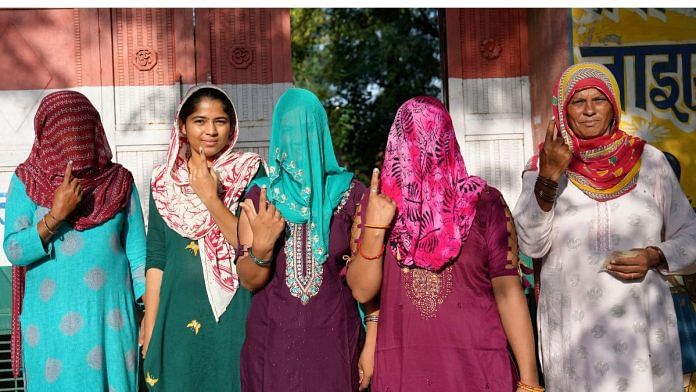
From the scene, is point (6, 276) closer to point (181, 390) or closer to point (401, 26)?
point (181, 390)

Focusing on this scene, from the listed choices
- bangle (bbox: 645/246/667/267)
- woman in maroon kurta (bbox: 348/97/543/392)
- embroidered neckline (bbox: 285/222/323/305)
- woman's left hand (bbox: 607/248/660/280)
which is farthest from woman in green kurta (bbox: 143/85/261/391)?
bangle (bbox: 645/246/667/267)

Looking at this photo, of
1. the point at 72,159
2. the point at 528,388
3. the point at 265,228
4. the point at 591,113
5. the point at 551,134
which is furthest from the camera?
the point at 72,159

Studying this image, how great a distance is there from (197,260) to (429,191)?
1066 millimetres

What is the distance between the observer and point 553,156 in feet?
10.8

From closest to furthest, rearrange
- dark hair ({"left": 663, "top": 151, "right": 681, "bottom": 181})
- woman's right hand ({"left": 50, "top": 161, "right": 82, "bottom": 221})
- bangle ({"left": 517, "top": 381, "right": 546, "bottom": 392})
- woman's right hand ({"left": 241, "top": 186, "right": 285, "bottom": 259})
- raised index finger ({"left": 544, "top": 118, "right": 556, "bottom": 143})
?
1. bangle ({"left": 517, "top": 381, "right": 546, "bottom": 392})
2. woman's right hand ({"left": 241, "top": 186, "right": 285, "bottom": 259})
3. raised index finger ({"left": 544, "top": 118, "right": 556, "bottom": 143})
4. woman's right hand ({"left": 50, "top": 161, "right": 82, "bottom": 221})
5. dark hair ({"left": 663, "top": 151, "right": 681, "bottom": 181})

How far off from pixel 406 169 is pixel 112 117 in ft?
10.6

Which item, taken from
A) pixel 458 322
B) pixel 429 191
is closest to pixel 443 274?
pixel 458 322

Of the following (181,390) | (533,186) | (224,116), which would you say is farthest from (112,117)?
(533,186)

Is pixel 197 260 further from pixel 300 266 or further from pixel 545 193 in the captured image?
pixel 545 193

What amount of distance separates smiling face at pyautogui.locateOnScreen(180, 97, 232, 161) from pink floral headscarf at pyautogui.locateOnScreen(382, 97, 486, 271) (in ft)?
3.08

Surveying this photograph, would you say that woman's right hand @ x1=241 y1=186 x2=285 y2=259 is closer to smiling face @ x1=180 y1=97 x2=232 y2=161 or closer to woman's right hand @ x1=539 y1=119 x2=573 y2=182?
smiling face @ x1=180 y1=97 x2=232 y2=161

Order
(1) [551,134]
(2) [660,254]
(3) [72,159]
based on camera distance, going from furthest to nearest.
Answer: (3) [72,159], (2) [660,254], (1) [551,134]

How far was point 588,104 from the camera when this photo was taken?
3.56 m

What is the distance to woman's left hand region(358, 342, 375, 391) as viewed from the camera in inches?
128
